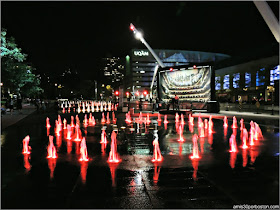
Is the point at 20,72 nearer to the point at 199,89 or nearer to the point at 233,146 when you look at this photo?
the point at 199,89

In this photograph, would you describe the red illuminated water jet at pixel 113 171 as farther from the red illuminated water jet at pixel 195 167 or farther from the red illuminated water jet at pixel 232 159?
the red illuminated water jet at pixel 232 159

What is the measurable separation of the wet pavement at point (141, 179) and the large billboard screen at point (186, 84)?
19.7 metres

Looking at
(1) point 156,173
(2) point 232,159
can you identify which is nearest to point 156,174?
(1) point 156,173

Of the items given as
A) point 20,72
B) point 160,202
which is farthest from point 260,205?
point 20,72

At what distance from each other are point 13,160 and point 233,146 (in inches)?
283

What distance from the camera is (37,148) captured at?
938 cm

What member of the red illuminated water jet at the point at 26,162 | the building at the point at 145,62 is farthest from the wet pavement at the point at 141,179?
the building at the point at 145,62

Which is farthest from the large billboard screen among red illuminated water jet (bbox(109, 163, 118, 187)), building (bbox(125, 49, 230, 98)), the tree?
building (bbox(125, 49, 230, 98))

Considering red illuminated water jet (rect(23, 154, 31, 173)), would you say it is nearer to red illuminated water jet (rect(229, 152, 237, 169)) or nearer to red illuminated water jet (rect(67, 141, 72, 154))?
red illuminated water jet (rect(67, 141, 72, 154))

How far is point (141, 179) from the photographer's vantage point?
18.9 feet

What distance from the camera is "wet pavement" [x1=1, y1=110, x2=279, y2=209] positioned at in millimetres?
4598

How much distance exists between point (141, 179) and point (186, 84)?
84.3 feet

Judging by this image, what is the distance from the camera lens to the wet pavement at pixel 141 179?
181 inches

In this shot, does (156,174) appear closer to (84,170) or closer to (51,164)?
(84,170)
